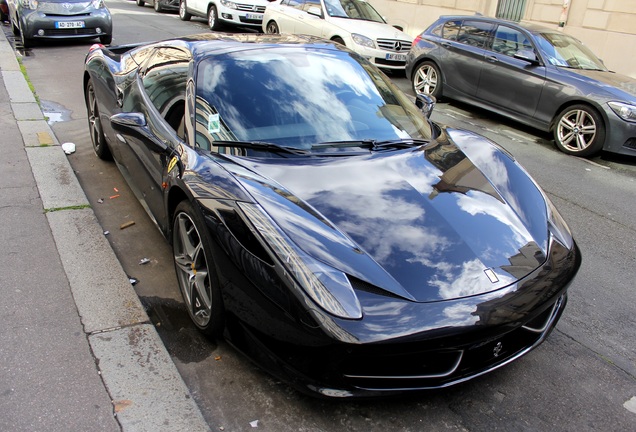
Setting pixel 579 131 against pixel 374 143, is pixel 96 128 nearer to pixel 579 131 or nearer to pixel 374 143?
pixel 374 143

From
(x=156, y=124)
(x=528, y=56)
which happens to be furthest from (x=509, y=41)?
(x=156, y=124)

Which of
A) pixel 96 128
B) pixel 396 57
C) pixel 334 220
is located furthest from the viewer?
pixel 396 57

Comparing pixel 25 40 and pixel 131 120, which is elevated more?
pixel 131 120

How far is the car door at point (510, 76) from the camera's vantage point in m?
7.77

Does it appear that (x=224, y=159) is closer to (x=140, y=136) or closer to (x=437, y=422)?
(x=140, y=136)

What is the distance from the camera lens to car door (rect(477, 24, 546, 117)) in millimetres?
7773

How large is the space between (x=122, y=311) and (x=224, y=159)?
42.0 inches

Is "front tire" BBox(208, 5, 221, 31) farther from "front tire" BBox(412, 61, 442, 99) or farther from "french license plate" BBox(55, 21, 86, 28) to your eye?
"front tire" BBox(412, 61, 442, 99)

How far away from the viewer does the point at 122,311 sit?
3199 millimetres

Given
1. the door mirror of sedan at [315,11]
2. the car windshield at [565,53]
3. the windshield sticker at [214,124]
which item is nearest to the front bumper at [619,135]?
the car windshield at [565,53]

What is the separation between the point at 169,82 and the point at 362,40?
301 inches

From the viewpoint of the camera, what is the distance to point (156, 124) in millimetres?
3672

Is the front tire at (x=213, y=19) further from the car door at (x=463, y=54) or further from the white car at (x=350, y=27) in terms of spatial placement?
the car door at (x=463, y=54)

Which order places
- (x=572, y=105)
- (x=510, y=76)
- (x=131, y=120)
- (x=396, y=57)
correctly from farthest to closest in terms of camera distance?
1. (x=396, y=57)
2. (x=510, y=76)
3. (x=572, y=105)
4. (x=131, y=120)
